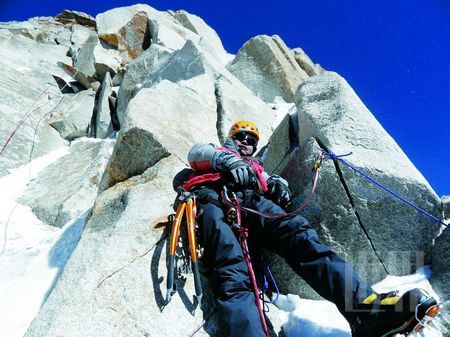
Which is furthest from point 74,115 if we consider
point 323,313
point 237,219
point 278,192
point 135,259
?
point 323,313

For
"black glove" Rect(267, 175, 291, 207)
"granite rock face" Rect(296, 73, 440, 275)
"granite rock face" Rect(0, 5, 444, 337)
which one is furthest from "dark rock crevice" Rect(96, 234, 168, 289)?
"granite rock face" Rect(296, 73, 440, 275)

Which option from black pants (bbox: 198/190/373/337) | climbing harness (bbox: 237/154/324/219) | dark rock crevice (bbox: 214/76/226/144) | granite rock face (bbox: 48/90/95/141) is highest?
granite rock face (bbox: 48/90/95/141)

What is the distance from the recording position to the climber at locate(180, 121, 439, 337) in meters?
2.93

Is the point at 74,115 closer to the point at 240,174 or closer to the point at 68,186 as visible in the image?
the point at 68,186

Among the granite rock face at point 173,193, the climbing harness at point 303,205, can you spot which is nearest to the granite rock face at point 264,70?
the granite rock face at point 173,193

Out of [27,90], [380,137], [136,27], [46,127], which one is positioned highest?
[136,27]

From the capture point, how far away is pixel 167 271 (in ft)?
13.0

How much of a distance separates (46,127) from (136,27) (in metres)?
11.7

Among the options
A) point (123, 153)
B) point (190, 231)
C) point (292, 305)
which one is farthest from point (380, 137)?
point (123, 153)

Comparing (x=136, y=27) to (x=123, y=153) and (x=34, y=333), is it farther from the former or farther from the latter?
(x=34, y=333)

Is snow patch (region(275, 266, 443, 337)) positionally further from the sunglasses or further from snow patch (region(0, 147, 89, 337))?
snow patch (region(0, 147, 89, 337))

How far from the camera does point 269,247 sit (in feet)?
14.1

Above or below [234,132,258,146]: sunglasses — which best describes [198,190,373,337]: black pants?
below

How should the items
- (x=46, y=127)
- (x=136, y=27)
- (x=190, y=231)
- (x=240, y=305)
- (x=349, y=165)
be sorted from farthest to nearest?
(x=136, y=27) → (x=46, y=127) → (x=349, y=165) → (x=190, y=231) → (x=240, y=305)
